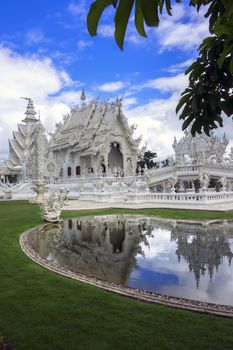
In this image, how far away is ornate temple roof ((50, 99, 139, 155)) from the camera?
35281 millimetres

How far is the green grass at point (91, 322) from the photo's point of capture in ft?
10.7

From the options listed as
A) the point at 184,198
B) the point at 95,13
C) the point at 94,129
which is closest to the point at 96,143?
the point at 94,129

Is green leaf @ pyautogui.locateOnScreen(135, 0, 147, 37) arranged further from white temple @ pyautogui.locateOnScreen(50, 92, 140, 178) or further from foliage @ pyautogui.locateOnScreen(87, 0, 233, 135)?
white temple @ pyautogui.locateOnScreen(50, 92, 140, 178)

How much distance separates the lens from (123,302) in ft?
14.3

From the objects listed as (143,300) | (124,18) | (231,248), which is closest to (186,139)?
(231,248)

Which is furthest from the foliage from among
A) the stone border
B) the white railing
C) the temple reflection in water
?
the white railing

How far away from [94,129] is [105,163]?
3.55 m

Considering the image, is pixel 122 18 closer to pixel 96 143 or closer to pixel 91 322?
pixel 91 322

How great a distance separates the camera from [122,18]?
1.12m

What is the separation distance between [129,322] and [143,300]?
0.78 meters

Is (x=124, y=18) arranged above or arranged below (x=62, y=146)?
below

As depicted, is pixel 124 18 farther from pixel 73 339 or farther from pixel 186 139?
pixel 186 139

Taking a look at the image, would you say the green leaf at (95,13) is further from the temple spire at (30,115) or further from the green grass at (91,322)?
the temple spire at (30,115)

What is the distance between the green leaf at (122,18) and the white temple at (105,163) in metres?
19.3
